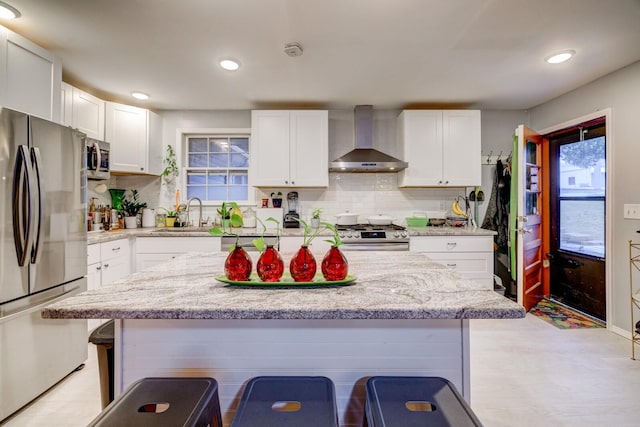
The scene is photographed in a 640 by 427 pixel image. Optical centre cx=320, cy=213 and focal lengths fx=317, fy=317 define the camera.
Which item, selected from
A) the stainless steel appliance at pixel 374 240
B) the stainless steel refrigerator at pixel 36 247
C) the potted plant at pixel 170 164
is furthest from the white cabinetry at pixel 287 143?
the stainless steel refrigerator at pixel 36 247

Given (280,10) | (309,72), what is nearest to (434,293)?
(280,10)

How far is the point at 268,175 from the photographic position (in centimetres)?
359

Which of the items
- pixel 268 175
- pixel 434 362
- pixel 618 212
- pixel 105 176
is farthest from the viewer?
pixel 268 175

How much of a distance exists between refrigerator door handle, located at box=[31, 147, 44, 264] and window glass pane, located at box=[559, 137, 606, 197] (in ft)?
14.7

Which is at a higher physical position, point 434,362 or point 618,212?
point 618,212

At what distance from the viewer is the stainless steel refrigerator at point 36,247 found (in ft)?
5.41

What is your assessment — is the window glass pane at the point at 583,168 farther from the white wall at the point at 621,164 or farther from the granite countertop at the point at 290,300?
the granite countertop at the point at 290,300

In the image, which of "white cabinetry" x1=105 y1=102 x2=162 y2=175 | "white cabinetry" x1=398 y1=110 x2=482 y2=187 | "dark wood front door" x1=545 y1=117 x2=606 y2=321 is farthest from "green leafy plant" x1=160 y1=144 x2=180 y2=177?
"dark wood front door" x1=545 y1=117 x2=606 y2=321

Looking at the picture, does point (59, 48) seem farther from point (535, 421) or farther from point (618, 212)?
point (618, 212)

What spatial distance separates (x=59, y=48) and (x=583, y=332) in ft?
16.1

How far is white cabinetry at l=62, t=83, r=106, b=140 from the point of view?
2.87m

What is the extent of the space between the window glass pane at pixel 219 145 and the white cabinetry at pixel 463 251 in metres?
2.54

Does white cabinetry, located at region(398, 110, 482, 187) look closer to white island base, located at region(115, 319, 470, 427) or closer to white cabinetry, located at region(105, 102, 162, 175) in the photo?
white island base, located at region(115, 319, 470, 427)

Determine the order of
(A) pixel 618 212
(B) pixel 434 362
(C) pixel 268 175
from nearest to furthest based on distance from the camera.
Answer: (B) pixel 434 362
(A) pixel 618 212
(C) pixel 268 175
